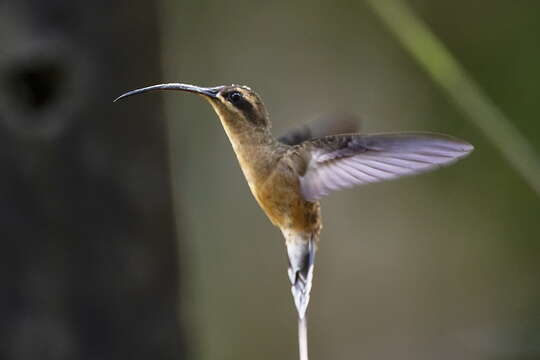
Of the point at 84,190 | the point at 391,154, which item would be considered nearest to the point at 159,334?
the point at 84,190

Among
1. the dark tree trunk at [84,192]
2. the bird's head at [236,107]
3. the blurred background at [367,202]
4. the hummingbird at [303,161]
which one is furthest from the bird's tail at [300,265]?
the blurred background at [367,202]

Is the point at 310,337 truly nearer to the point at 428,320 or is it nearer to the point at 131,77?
the point at 428,320

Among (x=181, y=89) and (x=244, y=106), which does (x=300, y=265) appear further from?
(x=181, y=89)

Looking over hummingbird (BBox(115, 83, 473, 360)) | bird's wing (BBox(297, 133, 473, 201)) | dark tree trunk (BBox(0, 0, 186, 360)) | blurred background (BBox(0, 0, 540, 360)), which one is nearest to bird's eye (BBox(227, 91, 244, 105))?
hummingbird (BBox(115, 83, 473, 360))

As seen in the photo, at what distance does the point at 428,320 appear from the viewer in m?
3.56

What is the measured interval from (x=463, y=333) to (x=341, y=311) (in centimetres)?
60

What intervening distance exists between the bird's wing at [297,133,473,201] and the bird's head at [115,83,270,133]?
0.07 m

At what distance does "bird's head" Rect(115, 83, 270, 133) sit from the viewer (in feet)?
2.48

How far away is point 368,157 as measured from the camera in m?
0.85

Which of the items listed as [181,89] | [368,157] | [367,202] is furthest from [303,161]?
[367,202]

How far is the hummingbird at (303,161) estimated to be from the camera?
76cm

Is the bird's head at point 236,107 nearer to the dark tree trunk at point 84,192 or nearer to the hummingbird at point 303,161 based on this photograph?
the hummingbird at point 303,161

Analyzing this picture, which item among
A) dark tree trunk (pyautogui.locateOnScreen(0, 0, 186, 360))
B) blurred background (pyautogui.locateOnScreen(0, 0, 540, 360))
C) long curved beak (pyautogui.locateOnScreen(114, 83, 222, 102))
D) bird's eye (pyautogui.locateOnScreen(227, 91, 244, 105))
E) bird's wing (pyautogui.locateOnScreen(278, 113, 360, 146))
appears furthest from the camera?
blurred background (pyautogui.locateOnScreen(0, 0, 540, 360))

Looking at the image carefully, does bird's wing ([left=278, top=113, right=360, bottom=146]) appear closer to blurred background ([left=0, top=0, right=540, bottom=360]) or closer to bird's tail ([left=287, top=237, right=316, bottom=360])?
bird's tail ([left=287, top=237, right=316, bottom=360])
